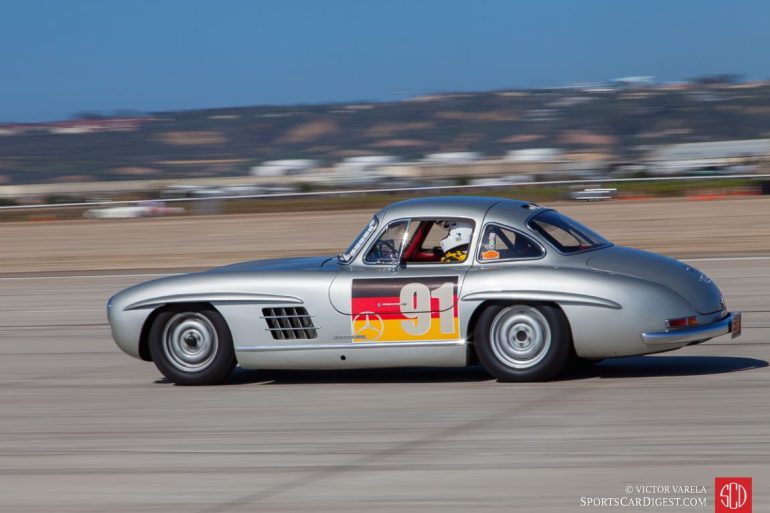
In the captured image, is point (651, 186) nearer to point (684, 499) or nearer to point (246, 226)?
point (246, 226)

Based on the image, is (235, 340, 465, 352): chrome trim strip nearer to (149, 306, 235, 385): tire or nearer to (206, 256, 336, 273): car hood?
(149, 306, 235, 385): tire

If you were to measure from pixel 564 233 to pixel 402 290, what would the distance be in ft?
4.07

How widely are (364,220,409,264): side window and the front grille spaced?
61 cm

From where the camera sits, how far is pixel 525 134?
46844 mm

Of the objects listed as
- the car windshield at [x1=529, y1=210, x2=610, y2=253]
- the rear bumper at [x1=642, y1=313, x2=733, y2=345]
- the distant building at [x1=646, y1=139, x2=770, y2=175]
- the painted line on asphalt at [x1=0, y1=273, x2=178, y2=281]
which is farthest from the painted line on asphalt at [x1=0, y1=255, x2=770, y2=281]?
the distant building at [x1=646, y1=139, x2=770, y2=175]

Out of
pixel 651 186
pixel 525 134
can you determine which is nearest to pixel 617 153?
pixel 525 134

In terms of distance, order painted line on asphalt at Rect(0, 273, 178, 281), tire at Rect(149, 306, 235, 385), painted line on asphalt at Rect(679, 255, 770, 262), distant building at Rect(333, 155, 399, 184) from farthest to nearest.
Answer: distant building at Rect(333, 155, 399, 184) < painted line on asphalt at Rect(0, 273, 178, 281) < painted line on asphalt at Rect(679, 255, 770, 262) < tire at Rect(149, 306, 235, 385)

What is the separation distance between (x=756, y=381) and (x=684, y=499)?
9.77 ft

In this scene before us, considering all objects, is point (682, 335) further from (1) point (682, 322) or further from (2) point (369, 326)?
(2) point (369, 326)

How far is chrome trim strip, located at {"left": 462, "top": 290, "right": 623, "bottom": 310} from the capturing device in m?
7.35

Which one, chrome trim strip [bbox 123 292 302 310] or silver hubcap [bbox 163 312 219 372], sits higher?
chrome trim strip [bbox 123 292 302 310]

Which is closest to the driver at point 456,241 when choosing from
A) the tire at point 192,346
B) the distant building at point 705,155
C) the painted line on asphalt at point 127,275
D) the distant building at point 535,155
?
the tire at point 192,346

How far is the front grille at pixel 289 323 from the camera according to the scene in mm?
7926

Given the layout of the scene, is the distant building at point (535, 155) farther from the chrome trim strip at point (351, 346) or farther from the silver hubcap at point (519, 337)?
the silver hubcap at point (519, 337)
